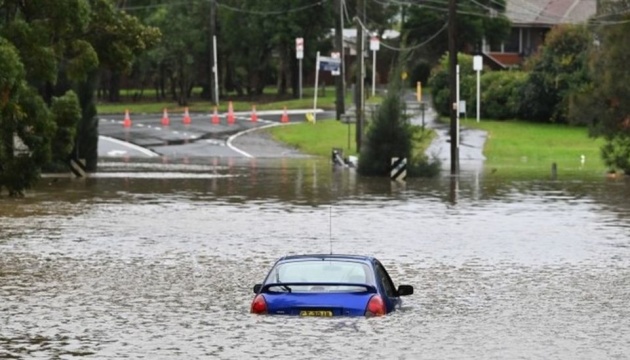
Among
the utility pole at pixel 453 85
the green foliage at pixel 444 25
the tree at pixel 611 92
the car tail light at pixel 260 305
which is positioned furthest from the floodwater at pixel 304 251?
the green foliage at pixel 444 25

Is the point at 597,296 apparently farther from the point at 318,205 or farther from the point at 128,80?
the point at 128,80

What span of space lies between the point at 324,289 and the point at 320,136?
57429mm

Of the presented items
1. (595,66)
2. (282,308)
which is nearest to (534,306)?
(282,308)

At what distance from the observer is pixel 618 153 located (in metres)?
62.1

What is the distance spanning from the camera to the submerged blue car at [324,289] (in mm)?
18797

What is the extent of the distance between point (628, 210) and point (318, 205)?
329 inches

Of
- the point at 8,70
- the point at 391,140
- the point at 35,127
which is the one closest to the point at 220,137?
the point at 391,140

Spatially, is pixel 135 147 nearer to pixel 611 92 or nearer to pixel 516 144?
pixel 516 144

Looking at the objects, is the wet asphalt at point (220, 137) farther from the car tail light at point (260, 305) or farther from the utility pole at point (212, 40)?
the car tail light at point (260, 305)

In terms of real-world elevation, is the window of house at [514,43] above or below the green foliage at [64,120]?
above

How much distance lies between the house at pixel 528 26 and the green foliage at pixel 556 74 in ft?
64.8

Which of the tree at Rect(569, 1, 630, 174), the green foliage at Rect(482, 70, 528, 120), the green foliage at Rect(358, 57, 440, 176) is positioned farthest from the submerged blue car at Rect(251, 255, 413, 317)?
the green foliage at Rect(482, 70, 528, 120)

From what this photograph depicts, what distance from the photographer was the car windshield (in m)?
19.1

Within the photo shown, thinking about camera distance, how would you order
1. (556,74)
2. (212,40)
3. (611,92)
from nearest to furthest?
(611,92), (556,74), (212,40)
